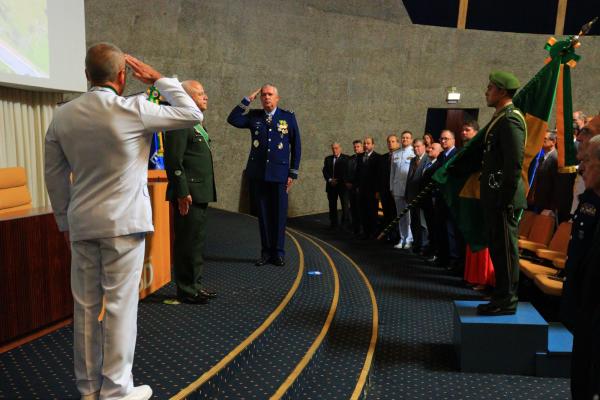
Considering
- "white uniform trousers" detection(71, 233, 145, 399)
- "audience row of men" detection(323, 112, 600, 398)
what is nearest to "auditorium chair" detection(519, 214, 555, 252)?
"audience row of men" detection(323, 112, 600, 398)

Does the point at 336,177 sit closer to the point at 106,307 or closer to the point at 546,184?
the point at 546,184

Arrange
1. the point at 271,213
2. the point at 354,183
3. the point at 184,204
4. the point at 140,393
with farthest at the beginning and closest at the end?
the point at 354,183, the point at 271,213, the point at 184,204, the point at 140,393

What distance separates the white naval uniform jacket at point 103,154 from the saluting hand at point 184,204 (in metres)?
1.04

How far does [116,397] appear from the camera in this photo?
150cm

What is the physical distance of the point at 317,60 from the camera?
8016 mm

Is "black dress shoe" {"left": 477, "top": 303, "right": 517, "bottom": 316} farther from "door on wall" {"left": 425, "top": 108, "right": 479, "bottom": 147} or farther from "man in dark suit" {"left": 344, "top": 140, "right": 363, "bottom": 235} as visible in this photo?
"door on wall" {"left": 425, "top": 108, "right": 479, "bottom": 147}

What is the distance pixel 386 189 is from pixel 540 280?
2905mm

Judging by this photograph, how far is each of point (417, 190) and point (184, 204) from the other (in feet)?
9.51

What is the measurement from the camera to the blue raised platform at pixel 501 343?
2.27 m

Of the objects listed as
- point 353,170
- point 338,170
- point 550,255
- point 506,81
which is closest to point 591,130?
point 506,81

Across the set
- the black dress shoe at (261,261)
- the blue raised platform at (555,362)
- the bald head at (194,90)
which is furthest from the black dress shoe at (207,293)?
the blue raised platform at (555,362)

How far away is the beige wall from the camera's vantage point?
6.56 meters

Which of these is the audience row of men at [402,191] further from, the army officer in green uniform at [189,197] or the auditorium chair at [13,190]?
the auditorium chair at [13,190]

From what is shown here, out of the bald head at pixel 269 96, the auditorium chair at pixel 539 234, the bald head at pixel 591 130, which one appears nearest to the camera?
the bald head at pixel 591 130
